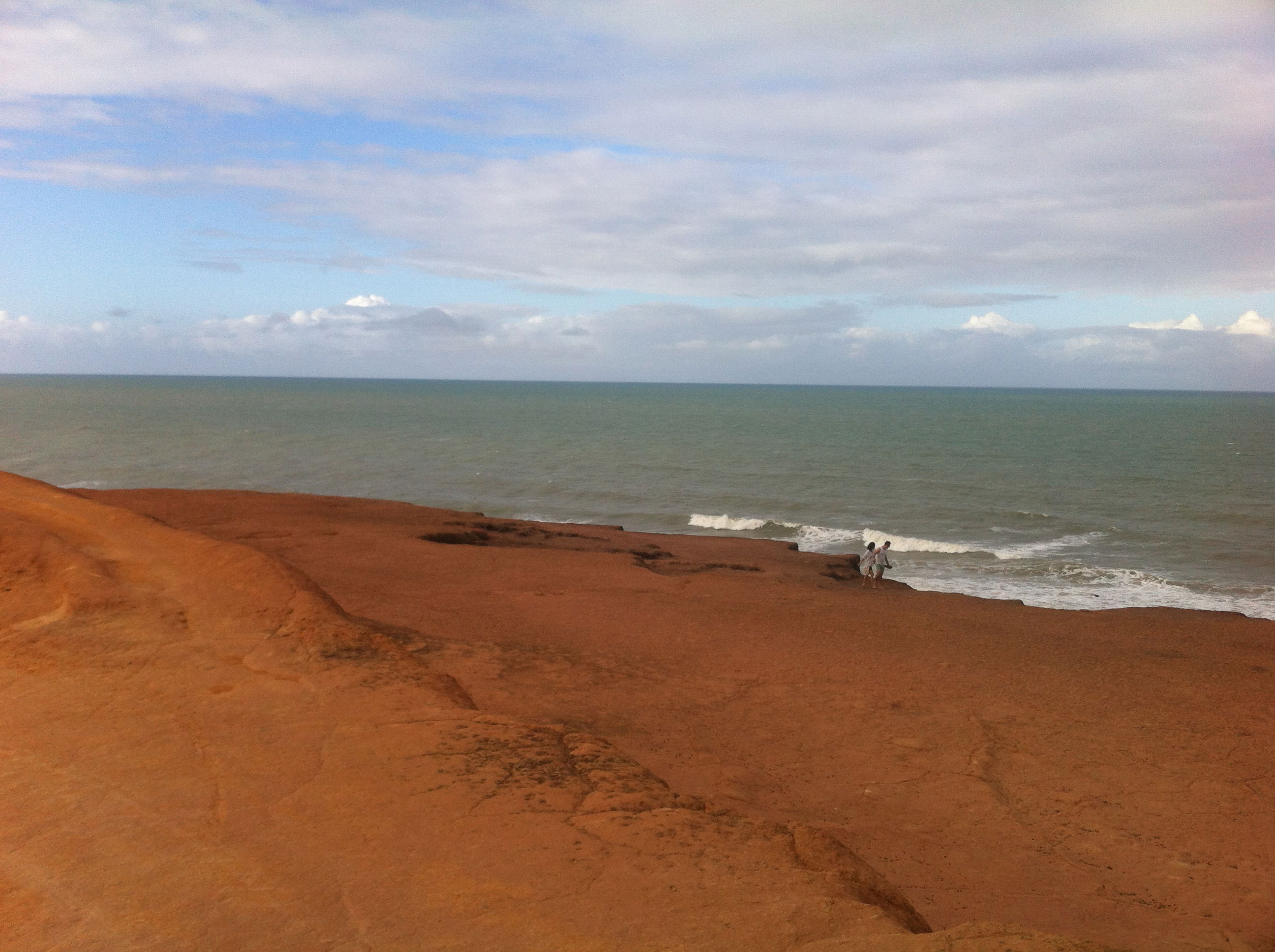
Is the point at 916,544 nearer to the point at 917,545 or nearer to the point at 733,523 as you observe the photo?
the point at 917,545

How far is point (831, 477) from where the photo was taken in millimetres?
44125

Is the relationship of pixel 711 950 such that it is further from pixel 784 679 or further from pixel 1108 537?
pixel 1108 537

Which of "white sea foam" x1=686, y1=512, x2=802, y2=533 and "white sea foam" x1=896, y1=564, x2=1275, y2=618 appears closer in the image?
"white sea foam" x1=896, y1=564, x2=1275, y2=618

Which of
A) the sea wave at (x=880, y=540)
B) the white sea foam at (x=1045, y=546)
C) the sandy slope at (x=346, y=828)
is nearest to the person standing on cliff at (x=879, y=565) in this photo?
the sea wave at (x=880, y=540)

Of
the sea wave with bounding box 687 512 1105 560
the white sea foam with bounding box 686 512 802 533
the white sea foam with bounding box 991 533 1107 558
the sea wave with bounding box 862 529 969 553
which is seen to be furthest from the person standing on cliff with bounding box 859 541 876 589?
the white sea foam with bounding box 686 512 802 533

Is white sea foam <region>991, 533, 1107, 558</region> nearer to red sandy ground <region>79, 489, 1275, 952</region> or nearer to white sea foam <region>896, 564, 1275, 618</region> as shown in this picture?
white sea foam <region>896, 564, 1275, 618</region>

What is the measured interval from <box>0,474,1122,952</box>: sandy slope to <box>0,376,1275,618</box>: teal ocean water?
18.5 m

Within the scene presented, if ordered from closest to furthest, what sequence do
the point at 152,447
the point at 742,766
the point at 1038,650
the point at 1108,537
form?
the point at 742,766
the point at 1038,650
the point at 1108,537
the point at 152,447

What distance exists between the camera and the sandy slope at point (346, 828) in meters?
4.68

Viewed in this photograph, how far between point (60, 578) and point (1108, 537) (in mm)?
29825

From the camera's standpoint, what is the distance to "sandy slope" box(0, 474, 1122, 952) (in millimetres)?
4684

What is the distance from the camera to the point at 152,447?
178 ft

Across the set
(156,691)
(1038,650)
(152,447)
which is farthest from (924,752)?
(152,447)

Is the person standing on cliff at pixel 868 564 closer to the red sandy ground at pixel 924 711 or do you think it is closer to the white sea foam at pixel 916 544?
the red sandy ground at pixel 924 711
